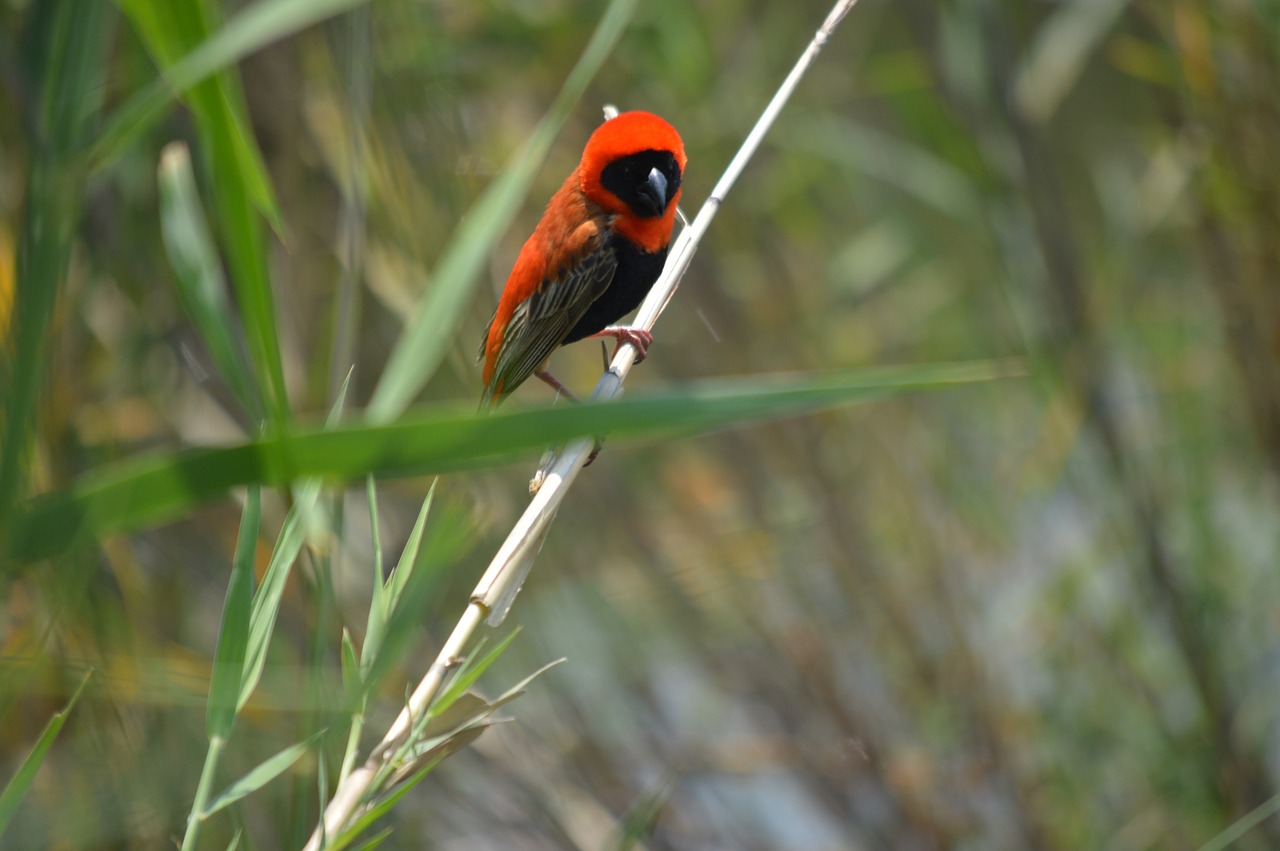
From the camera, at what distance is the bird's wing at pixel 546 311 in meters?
1.16

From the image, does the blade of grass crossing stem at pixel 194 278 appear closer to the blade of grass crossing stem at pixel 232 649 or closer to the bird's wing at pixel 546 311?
the blade of grass crossing stem at pixel 232 649

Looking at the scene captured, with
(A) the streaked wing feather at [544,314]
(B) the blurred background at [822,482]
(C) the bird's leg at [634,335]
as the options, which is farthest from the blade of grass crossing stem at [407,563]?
(B) the blurred background at [822,482]

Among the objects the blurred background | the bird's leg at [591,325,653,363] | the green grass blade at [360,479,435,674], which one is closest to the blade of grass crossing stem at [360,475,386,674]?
the green grass blade at [360,479,435,674]

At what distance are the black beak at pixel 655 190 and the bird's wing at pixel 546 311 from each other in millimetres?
169

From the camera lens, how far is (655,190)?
96 cm

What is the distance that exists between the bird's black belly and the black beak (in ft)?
0.50

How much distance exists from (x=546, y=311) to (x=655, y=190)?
0.85ft

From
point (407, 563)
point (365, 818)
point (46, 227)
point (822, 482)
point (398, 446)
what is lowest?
point (822, 482)

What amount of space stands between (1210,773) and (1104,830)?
0.91 ft

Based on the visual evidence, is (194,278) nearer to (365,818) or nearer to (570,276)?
(365,818)

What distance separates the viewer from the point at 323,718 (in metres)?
0.65

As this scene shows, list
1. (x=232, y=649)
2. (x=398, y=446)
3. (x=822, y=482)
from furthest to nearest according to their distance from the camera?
(x=822, y=482), (x=232, y=649), (x=398, y=446)

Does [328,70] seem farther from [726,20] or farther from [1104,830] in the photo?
[1104,830]

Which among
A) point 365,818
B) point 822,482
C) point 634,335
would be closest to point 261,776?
point 365,818
